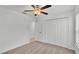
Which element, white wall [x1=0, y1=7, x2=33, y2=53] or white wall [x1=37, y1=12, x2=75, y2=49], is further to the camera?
white wall [x1=0, y1=7, x2=33, y2=53]

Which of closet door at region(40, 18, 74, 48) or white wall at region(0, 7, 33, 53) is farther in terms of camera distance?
white wall at region(0, 7, 33, 53)

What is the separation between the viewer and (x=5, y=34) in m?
2.25

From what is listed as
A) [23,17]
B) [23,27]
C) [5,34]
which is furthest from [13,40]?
[23,17]

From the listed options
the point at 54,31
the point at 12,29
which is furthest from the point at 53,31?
the point at 12,29

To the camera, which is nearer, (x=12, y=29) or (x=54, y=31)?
(x=54, y=31)

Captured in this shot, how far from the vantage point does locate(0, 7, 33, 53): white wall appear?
2.16 metres

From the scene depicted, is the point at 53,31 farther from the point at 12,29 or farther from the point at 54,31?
the point at 12,29

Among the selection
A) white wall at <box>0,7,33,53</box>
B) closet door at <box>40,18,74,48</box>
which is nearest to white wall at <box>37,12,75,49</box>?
closet door at <box>40,18,74,48</box>

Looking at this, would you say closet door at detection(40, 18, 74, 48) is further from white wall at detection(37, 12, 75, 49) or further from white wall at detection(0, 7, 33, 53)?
white wall at detection(0, 7, 33, 53)

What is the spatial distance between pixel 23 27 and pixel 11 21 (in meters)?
0.39

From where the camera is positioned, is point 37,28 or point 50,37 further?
point 50,37

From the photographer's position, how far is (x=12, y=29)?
7.88 feet

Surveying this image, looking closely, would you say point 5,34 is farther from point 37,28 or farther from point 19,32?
point 37,28
